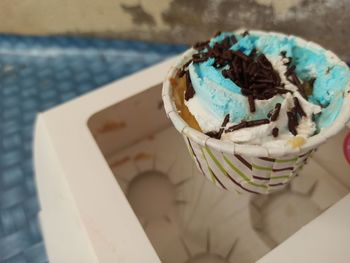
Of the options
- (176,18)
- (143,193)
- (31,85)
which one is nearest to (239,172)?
(143,193)

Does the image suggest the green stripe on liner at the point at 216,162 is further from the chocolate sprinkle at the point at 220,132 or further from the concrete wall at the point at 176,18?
the concrete wall at the point at 176,18

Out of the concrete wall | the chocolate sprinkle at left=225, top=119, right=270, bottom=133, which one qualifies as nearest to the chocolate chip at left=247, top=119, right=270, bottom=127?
the chocolate sprinkle at left=225, top=119, right=270, bottom=133

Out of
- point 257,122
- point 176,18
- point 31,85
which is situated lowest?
point 31,85

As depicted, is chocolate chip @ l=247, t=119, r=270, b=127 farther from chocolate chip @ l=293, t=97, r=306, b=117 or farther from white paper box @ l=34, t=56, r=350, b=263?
white paper box @ l=34, t=56, r=350, b=263

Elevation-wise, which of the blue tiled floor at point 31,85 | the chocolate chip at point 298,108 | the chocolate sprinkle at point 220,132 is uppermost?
the chocolate chip at point 298,108

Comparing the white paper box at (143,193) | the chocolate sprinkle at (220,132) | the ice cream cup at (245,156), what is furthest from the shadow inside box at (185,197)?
the chocolate sprinkle at (220,132)

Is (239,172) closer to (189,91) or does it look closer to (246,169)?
(246,169)
